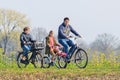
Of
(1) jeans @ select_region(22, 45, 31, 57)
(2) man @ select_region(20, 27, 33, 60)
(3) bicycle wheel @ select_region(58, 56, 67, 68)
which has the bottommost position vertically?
(3) bicycle wheel @ select_region(58, 56, 67, 68)

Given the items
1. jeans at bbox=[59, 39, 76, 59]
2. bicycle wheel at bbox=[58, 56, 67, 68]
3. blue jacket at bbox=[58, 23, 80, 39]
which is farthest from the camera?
bicycle wheel at bbox=[58, 56, 67, 68]

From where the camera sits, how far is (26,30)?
717 inches

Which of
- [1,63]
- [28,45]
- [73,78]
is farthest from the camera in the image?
[1,63]

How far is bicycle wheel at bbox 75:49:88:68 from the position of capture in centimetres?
1714

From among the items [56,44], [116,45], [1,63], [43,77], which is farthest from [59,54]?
[116,45]

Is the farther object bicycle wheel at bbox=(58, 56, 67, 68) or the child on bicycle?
the child on bicycle

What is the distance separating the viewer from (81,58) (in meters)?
17.2

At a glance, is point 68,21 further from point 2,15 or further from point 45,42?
point 2,15

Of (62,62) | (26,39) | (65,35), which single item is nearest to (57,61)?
(62,62)

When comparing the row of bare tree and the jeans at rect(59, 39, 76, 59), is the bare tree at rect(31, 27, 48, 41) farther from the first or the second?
the jeans at rect(59, 39, 76, 59)

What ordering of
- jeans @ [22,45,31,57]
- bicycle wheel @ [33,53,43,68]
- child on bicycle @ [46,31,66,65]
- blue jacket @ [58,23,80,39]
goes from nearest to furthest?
blue jacket @ [58,23,80,39] → child on bicycle @ [46,31,66,65] → jeans @ [22,45,31,57] → bicycle wheel @ [33,53,43,68]

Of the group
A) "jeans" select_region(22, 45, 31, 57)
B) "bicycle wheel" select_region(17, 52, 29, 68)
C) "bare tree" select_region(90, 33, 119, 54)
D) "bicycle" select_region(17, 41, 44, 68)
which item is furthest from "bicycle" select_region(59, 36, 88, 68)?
"bare tree" select_region(90, 33, 119, 54)

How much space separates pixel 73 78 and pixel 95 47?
7447 cm

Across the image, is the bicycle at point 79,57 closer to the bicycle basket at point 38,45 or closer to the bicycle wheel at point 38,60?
the bicycle basket at point 38,45
